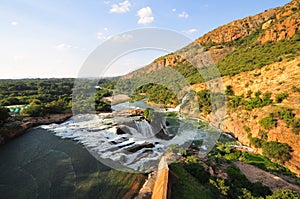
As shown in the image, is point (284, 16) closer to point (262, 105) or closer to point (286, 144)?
point (262, 105)

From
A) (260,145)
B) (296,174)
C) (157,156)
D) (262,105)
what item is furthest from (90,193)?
(262,105)

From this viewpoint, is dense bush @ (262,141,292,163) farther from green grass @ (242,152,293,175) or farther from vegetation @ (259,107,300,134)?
vegetation @ (259,107,300,134)

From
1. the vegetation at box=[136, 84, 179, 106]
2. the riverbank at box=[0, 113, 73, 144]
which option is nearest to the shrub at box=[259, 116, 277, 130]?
the vegetation at box=[136, 84, 179, 106]

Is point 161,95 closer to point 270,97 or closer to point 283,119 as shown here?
point 270,97

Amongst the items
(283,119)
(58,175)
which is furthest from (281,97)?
(58,175)

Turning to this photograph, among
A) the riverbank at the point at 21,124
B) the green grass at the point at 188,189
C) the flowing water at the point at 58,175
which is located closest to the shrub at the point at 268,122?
the green grass at the point at 188,189

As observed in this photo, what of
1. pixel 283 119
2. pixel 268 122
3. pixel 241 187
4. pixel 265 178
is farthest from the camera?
pixel 268 122

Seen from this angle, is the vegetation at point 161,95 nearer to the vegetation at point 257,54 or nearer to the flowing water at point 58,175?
the vegetation at point 257,54

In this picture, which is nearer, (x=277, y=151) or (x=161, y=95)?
(x=277, y=151)
